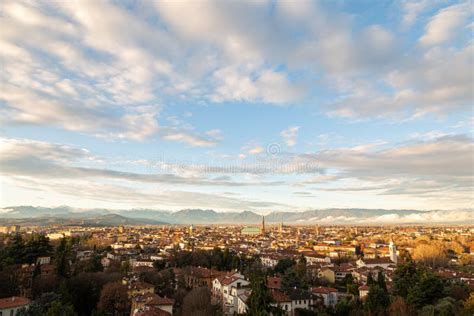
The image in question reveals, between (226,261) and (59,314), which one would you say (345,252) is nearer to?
(226,261)

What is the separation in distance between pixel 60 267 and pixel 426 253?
61.2 meters

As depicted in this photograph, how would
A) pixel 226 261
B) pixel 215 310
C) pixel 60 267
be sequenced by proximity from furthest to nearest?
pixel 226 261 < pixel 60 267 < pixel 215 310

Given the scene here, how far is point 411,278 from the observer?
116ft

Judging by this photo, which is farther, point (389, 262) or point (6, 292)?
point (389, 262)

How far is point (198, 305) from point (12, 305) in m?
13.6

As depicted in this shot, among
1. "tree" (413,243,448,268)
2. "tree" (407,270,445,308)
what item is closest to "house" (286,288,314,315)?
"tree" (407,270,445,308)

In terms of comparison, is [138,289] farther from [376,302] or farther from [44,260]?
[376,302]

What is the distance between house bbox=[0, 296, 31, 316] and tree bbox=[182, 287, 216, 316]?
1194 cm

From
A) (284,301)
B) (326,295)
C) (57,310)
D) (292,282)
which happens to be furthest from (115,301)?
(326,295)

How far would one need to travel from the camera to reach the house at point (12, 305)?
27.4 m

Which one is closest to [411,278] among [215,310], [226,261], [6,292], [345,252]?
[215,310]

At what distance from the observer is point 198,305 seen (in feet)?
92.6

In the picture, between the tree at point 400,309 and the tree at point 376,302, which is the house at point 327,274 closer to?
the tree at point 376,302

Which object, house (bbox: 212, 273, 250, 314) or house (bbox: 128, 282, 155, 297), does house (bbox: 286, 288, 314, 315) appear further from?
house (bbox: 128, 282, 155, 297)
